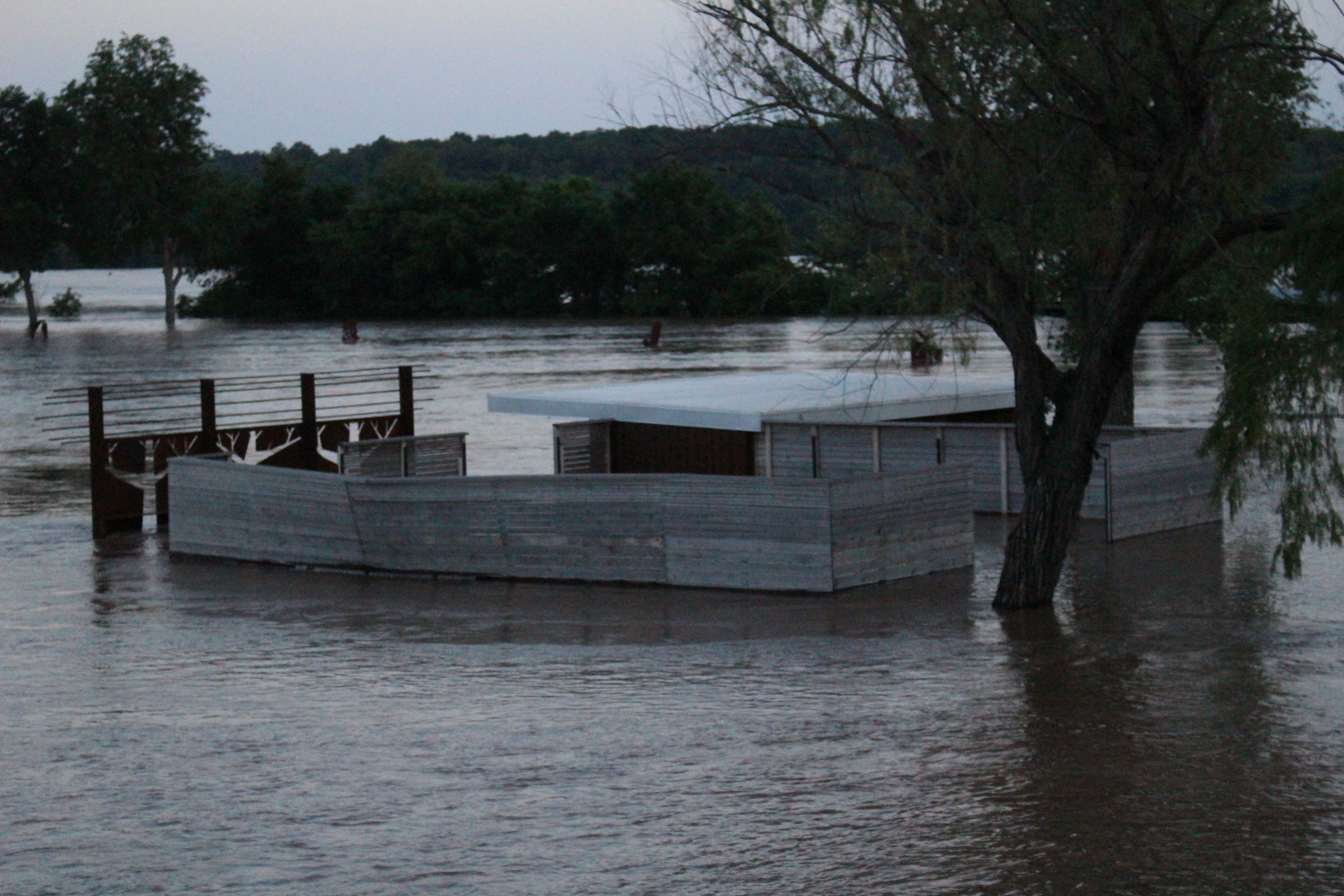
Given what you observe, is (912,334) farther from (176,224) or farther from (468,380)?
(176,224)

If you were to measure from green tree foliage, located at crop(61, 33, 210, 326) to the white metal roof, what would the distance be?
75867 millimetres

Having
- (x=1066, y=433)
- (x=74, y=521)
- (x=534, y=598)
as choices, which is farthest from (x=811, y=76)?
(x=74, y=521)

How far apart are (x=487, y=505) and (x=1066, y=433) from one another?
6.06 meters

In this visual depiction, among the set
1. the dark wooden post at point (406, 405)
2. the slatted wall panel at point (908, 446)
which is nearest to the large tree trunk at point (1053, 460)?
the slatted wall panel at point (908, 446)

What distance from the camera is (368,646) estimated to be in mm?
14945

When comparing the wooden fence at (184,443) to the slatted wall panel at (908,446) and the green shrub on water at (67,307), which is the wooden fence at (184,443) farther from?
the green shrub on water at (67,307)

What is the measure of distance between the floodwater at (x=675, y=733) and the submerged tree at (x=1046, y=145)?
6.85 ft

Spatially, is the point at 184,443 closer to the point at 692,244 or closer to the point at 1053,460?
the point at 1053,460

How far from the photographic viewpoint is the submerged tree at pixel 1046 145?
46.5 ft

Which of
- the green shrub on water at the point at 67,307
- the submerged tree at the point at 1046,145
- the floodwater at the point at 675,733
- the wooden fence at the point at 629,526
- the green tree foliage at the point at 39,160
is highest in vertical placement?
the green tree foliage at the point at 39,160

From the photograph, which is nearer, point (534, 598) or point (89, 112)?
point (534, 598)

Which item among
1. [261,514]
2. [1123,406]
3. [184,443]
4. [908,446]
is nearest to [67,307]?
[184,443]

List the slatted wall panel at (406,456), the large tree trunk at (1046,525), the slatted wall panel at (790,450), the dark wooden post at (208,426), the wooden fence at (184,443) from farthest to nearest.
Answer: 1. the slatted wall panel at (406,456)
2. the dark wooden post at (208,426)
3. the slatted wall panel at (790,450)
4. the wooden fence at (184,443)
5. the large tree trunk at (1046,525)

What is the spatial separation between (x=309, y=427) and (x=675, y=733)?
48.5 feet
